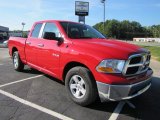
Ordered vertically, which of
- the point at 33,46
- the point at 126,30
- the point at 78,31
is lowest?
the point at 33,46

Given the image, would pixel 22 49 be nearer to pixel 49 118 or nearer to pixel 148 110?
pixel 49 118

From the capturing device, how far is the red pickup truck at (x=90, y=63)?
4711 millimetres

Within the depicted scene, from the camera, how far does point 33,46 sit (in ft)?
23.5

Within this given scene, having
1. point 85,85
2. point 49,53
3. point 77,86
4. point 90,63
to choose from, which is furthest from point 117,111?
point 49,53

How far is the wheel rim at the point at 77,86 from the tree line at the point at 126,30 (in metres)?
105

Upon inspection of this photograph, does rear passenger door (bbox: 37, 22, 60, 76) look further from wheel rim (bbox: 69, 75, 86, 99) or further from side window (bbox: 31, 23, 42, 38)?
wheel rim (bbox: 69, 75, 86, 99)

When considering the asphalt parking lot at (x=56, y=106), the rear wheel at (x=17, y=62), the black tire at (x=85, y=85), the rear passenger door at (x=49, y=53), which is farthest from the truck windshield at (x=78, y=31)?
the rear wheel at (x=17, y=62)

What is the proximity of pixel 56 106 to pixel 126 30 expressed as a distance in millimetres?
129412

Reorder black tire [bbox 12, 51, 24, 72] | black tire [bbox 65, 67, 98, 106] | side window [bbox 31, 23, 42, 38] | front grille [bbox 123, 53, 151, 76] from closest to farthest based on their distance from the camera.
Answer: front grille [bbox 123, 53, 151, 76] → black tire [bbox 65, 67, 98, 106] → side window [bbox 31, 23, 42, 38] → black tire [bbox 12, 51, 24, 72]

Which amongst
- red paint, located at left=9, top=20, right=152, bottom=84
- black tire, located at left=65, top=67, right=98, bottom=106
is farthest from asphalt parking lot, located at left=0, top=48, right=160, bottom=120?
red paint, located at left=9, top=20, right=152, bottom=84

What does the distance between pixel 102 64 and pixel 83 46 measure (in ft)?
2.43

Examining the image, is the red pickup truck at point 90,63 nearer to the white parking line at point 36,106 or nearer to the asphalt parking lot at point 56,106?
the asphalt parking lot at point 56,106

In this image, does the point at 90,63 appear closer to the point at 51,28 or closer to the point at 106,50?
the point at 106,50

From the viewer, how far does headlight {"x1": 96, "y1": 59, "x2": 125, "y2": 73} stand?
185 inches
